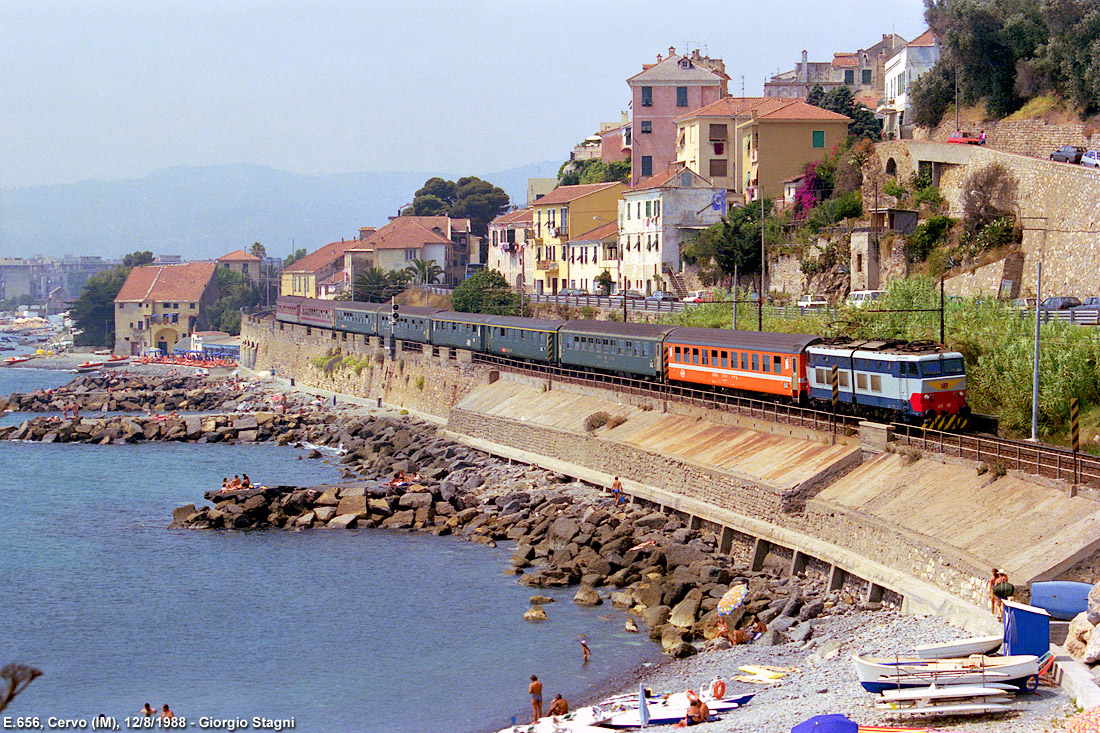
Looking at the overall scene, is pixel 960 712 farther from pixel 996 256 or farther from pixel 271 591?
pixel 996 256

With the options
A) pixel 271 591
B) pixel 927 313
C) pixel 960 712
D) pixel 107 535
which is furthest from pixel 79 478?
pixel 960 712

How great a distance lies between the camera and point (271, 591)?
32438 millimetres

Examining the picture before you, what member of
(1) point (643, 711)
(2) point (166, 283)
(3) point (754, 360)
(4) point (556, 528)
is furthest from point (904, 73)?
(2) point (166, 283)

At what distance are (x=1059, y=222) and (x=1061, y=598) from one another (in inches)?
1038

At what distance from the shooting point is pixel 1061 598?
19953 mm

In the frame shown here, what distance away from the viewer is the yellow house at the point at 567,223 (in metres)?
80.9

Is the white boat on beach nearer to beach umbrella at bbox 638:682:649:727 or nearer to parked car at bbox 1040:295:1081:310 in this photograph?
beach umbrella at bbox 638:682:649:727

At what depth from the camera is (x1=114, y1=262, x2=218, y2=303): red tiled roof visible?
409 ft

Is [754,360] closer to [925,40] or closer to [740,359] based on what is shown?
[740,359]

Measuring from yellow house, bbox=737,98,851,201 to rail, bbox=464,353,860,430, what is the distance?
2216 cm

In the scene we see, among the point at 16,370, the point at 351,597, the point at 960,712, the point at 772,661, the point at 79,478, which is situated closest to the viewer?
the point at 960,712

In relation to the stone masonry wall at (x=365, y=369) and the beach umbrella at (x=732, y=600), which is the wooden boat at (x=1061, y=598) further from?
the stone masonry wall at (x=365, y=369)

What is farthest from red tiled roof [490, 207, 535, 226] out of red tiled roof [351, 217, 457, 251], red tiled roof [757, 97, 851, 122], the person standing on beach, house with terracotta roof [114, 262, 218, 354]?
the person standing on beach

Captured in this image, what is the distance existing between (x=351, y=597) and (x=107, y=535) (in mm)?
12564
